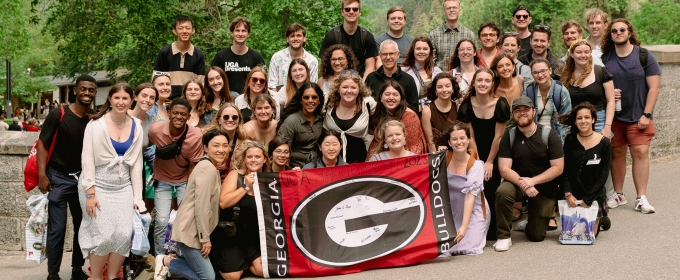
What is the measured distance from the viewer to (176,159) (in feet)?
25.4

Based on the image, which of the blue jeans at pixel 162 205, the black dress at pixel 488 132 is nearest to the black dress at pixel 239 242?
the blue jeans at pixel 162 205

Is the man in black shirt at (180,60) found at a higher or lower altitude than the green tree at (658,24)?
lower

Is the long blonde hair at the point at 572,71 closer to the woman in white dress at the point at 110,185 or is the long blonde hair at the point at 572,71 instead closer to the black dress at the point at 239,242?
the black dress at the point at 239,242

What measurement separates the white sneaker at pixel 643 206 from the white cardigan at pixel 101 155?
540cm

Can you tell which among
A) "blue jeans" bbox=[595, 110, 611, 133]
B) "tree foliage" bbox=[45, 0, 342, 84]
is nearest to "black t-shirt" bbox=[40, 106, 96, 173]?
"blue jeans" bbox=[595, 110, 611, 133]

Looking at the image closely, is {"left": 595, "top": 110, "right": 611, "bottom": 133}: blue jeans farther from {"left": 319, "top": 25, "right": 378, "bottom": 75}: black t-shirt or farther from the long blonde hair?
{"left": 319, "top": 25, "right": 378, "bottom": 75}: black t-shirt

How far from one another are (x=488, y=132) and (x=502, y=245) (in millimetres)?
1213

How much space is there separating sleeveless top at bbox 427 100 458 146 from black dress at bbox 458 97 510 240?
81mm

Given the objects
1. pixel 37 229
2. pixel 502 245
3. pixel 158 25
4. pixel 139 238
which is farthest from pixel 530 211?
pixel 158 25

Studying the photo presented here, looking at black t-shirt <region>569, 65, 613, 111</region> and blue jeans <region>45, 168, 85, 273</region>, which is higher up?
black t-shirt <region>569, 65, 613, 111</region>

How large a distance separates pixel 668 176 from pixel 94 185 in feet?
25.1

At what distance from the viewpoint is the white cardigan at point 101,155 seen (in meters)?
7.00

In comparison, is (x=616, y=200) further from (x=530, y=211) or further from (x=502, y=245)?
(x=502, y=245)

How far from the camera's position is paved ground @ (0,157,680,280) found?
6.91 metres
